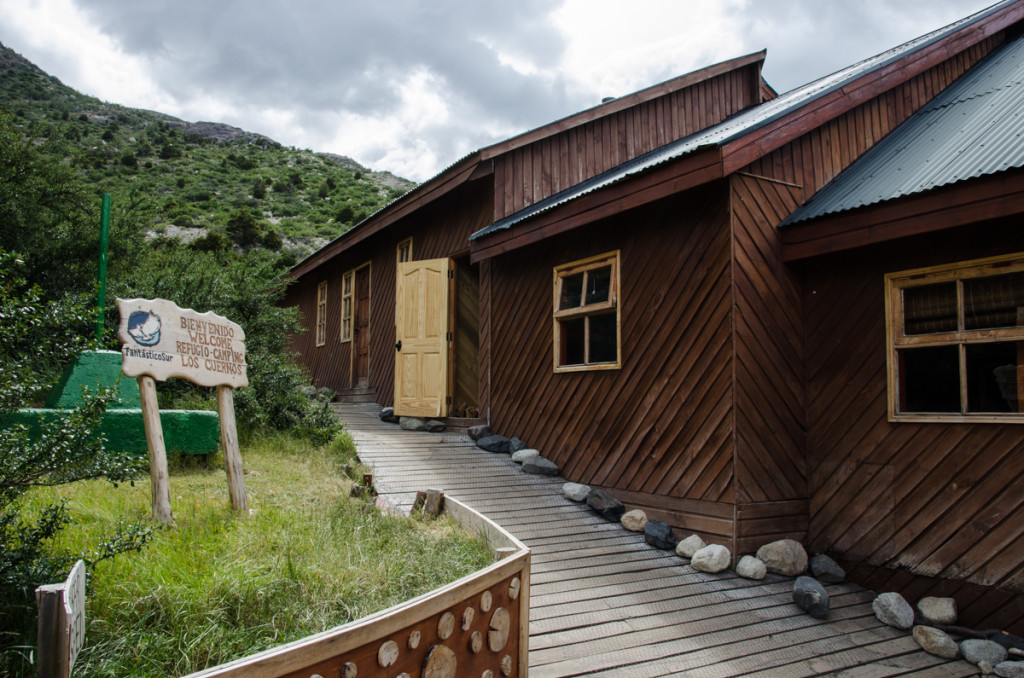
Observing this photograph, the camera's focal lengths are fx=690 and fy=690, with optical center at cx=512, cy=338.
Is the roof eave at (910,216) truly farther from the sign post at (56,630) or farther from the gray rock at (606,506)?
the sign post at (56,630)

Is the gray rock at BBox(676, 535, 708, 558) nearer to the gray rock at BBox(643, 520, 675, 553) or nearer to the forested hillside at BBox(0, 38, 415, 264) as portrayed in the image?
the gray rock at BBox(643, 520, 675, 553)

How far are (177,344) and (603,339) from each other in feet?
14.1

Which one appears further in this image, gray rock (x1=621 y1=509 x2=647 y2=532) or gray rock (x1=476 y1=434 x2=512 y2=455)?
gray rock (x1=476 y1=434 x2=512 y2=455)

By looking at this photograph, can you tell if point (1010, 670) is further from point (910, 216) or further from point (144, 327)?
point (144, 327)

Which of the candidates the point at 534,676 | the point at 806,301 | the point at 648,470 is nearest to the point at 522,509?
the point at 648,470

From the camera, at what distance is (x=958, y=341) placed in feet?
17.5

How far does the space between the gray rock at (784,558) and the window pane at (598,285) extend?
3.04 meters

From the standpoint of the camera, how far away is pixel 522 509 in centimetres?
671

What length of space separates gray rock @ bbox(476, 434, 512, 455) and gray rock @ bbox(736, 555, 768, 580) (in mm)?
3440

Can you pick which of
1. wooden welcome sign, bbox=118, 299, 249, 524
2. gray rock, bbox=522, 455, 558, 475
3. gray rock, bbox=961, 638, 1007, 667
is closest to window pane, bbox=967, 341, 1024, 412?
gray rock, bbox=961, 638, 1007, 667

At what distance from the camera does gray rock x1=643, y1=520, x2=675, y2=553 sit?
6.20 m

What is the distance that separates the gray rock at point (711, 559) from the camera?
18.6 ft

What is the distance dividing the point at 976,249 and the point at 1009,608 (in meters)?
2.61

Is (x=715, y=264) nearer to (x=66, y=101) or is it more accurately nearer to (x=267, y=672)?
(x=267, y=672)
